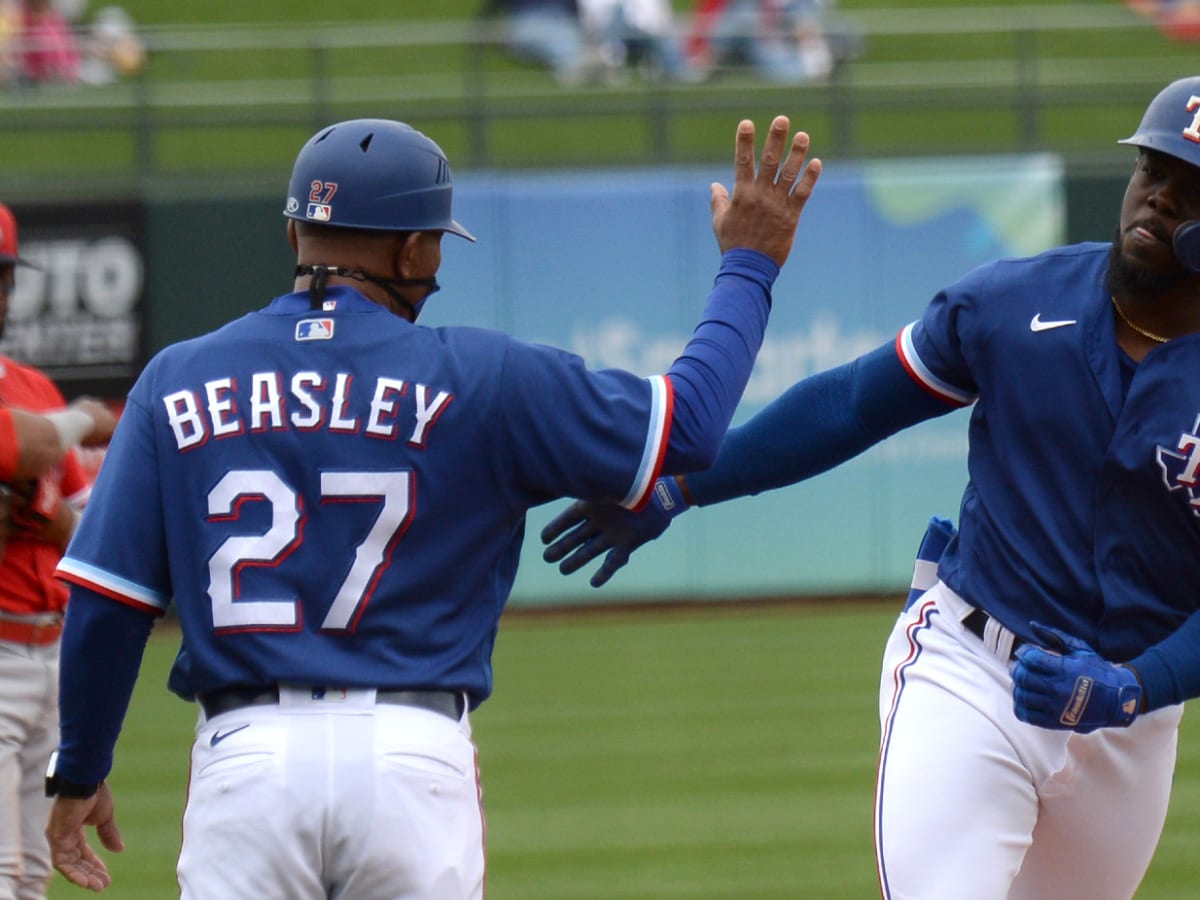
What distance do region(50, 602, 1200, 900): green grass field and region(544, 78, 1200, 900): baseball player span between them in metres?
2.78

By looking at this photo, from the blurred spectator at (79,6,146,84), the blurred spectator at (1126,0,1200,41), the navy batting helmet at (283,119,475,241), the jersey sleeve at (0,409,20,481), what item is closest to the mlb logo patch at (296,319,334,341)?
the navy batting helmet at (283,119,475,241)

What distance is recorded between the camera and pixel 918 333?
4.14 meters

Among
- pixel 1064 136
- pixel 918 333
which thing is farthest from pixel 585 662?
pixel 918 333

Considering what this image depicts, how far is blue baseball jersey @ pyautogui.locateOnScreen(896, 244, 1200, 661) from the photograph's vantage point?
3.85 metres

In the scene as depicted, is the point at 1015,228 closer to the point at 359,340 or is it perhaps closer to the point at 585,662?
the point at 585,662

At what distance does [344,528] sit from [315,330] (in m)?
0.36

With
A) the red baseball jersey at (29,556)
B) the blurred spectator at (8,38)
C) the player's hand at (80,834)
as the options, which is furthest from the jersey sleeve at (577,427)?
the blurred spectator at (8,38)

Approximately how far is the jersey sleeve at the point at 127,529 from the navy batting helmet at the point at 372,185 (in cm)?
49

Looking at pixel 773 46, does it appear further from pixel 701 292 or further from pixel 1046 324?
pixel 1046 324

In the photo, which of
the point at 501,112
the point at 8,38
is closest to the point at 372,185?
the point at 501,112

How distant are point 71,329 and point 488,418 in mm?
11119

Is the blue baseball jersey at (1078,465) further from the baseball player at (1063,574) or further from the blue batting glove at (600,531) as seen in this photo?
the blue batting glove at (600,531)

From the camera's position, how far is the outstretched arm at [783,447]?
4.24 m

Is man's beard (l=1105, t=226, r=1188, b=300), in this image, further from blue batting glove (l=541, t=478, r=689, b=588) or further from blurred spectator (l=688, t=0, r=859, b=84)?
blurred spectator (l=688, t=0, r=859, b=84)
